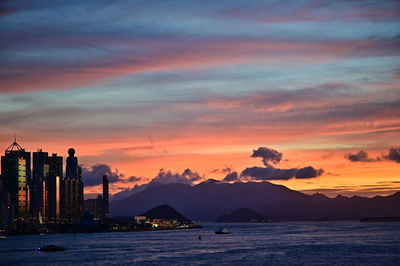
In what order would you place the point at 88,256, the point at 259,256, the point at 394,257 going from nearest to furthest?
the point at 394,257
the point at 259,256
the point at 88,256

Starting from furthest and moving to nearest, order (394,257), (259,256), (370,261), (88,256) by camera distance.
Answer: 1. (88,256)
2. (259,256)
3. (394,257)
4. (370,261)

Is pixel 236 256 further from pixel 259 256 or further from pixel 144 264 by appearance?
pixel 144 264

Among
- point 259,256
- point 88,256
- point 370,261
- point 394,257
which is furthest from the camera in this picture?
point 88,256

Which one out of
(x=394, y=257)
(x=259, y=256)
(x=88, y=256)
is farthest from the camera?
(x=88, y=256)

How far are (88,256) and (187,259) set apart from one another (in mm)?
38920

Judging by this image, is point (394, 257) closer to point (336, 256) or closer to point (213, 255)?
point (336, 256)

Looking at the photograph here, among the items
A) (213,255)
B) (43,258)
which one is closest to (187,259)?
(213,255)

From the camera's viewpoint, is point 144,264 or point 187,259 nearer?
point 144,264

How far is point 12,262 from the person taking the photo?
6964 inches

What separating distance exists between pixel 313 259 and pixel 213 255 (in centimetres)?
3581

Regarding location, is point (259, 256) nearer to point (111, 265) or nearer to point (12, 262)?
point (111, 265)

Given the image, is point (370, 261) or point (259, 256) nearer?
point (370, 261)

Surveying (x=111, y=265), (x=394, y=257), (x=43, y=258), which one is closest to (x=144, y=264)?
(x=111, y=265)

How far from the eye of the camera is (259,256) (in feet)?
593
